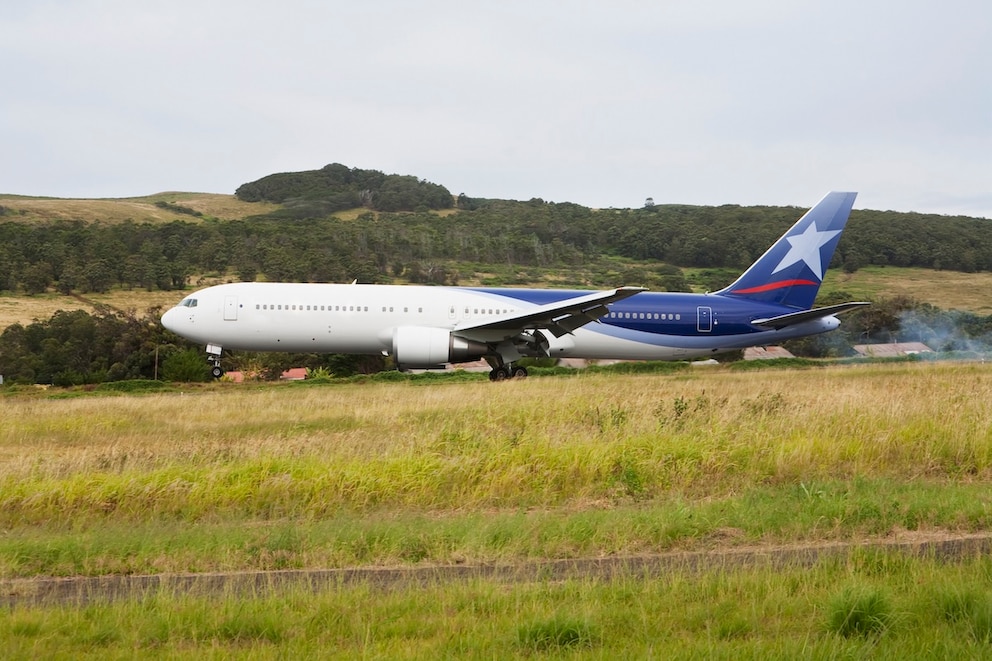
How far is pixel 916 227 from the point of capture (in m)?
112

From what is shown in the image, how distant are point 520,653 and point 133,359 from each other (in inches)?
1405

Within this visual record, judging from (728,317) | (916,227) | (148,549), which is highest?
(916,227)

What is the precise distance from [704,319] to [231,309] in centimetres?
1549

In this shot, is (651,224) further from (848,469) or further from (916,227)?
(848,469)

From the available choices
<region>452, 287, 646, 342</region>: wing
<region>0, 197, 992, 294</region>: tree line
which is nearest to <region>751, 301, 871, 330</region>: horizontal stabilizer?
<region>452, 287, 646, 342</region>: wing

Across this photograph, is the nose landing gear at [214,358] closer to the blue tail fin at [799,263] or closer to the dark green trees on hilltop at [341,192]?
the blue tail fin at [799,263]

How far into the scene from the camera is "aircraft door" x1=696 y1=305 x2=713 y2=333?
29.8 meters

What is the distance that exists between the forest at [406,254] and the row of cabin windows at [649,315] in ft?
46.0

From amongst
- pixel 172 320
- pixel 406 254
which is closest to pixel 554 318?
pixel 172 320

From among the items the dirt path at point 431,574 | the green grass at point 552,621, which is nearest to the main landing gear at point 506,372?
the dirt path at point 431,574

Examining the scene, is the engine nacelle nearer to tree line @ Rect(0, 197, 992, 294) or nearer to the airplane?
the airplane

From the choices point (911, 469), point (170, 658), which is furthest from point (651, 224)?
point (170, 658)

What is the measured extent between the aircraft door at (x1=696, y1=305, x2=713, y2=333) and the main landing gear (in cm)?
631

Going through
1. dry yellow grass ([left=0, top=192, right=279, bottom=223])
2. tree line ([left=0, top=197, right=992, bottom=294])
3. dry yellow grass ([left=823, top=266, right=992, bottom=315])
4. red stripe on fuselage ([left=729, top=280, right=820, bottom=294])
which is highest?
dry yellow grass ([left=0, top=192, right=279, bottom=223])
